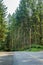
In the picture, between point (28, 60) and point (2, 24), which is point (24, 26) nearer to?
point (2, 24)

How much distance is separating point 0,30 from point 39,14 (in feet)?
30.7

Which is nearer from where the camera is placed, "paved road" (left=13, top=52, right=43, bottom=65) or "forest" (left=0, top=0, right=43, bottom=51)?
"paved road" (left=13, top=52, right=43, bottom=65)

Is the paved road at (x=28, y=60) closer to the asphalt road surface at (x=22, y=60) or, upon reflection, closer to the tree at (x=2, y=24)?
the asphalt road surface at (x=22, y=60)

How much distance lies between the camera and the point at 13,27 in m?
53.8

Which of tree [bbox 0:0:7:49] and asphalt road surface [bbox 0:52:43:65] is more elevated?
tree [bbox 0:0:7:49]

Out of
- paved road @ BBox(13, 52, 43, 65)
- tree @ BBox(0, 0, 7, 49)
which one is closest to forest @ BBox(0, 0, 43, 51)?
tree @ BBox(0, 0, 7, 49)

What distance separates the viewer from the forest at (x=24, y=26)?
1944 inches

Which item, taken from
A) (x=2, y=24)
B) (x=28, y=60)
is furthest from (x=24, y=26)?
(x=28, y=60)

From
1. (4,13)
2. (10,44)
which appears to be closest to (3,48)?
(10,44)

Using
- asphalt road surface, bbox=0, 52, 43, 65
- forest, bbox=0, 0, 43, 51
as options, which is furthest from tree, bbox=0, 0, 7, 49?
asphalt road surface, bbox=0, 52, 43, 65

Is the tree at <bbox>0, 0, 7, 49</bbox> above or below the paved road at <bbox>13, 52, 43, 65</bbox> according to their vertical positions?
above

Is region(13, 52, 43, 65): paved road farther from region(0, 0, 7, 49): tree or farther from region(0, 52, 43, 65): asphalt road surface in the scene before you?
region(0, 0, 7, 49): tree

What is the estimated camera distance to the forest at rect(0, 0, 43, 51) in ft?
162

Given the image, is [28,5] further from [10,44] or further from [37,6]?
[10,44]
